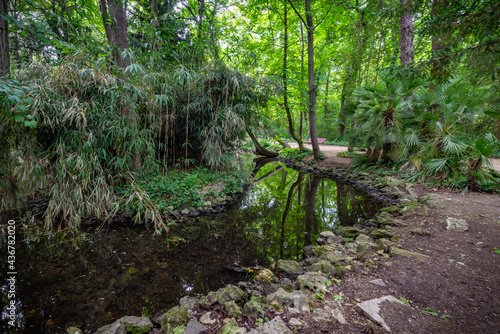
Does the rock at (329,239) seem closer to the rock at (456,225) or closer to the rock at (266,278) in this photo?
the rock at (266,278)

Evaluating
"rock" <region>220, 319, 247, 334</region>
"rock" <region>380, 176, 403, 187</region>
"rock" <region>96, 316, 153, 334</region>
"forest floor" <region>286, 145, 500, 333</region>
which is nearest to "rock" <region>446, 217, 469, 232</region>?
"forest floor" <region>286, 145, 500, 333</region>

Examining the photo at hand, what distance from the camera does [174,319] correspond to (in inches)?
60.6

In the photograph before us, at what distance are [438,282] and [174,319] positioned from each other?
2210 mm

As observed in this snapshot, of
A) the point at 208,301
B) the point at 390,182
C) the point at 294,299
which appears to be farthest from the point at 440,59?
the point at 390,182

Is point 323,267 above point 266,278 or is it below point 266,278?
above

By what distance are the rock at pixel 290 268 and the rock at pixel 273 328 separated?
89 centimetres

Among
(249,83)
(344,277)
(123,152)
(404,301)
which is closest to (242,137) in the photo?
(249,83)

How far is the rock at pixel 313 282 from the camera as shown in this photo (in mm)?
1828

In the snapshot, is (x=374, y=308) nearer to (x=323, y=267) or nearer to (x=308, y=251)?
(x=323, y=267)

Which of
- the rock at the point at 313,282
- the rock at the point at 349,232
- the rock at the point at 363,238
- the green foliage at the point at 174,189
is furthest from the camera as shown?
the green foliage at the point at 174,189

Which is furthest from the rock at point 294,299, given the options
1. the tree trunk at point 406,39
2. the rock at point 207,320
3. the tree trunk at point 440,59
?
the tree trunk at point 406,39

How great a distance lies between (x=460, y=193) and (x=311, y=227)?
3060 millimetres

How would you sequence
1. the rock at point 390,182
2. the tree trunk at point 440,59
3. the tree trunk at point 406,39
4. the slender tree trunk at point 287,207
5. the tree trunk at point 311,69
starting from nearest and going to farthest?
the tree trunk at point 440,59
the slender tree trunk at point 287,207
the rock at point 390,182
the tree trunk at point 406,39
the tree trunk at point 311,69

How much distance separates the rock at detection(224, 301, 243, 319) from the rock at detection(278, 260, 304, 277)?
0.83 meters
